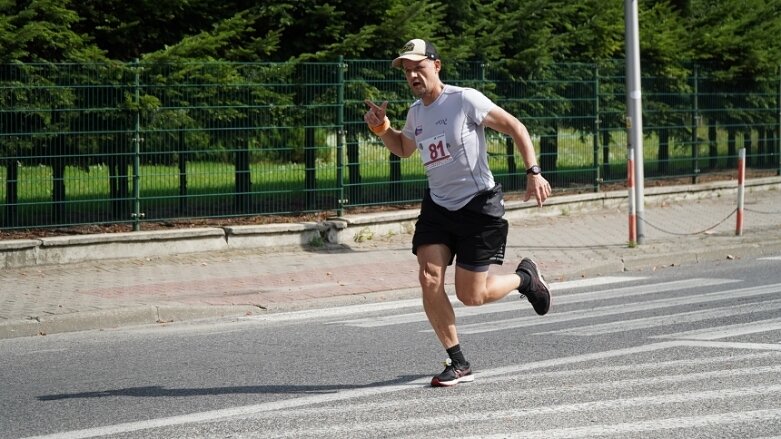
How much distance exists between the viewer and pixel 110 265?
46.3 feet

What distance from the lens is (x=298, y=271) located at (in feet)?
45.7

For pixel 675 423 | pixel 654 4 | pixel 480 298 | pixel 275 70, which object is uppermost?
pixel 654 4

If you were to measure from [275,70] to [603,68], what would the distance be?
6464 millimetres

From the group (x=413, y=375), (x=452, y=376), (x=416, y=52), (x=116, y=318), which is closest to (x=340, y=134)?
(x=116, y=318)

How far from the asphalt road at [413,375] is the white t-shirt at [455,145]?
45.8 inches

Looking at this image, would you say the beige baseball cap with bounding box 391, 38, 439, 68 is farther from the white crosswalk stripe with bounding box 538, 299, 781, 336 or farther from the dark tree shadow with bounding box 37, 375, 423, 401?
the white crosswalk stripe with bounding box 538, 299, 781, 336

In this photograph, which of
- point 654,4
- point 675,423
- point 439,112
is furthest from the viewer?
point 654,4

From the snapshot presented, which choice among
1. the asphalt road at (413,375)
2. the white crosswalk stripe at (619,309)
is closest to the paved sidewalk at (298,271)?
the asphalt road at (413,375)

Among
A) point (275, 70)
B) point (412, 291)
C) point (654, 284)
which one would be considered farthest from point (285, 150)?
point (654, 284)

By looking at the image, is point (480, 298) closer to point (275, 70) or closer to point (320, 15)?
point (275, 70)

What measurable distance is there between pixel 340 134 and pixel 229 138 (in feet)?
5.60

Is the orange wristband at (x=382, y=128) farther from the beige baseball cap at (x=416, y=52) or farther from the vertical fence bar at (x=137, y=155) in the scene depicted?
the vertical fence bar at (x=137, y=155)

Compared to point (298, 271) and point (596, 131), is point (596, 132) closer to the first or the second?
point (596, 131)

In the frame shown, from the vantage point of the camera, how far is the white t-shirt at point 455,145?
24.9 ft
